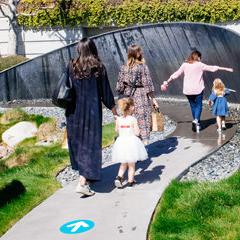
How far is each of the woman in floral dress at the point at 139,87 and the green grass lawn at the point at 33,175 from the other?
52.5 inches

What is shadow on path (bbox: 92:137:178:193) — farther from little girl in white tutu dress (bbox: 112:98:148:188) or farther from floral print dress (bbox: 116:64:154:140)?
floral print dress (bbox: 116:64:154:140)

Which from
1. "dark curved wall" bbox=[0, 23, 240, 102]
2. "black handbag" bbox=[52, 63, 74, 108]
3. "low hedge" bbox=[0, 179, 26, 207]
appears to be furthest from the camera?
"dark curved wall" bbox=[0, 23, 240, 102]

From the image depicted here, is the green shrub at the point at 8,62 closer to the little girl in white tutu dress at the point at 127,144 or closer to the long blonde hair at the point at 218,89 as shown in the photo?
the long blonde hair at the point at 218,89

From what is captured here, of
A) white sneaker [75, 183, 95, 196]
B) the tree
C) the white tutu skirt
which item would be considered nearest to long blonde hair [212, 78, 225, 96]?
the white tutu skirt

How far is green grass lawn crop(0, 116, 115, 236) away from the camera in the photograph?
6986 millimetres

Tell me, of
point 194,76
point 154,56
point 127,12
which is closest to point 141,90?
point 194,76

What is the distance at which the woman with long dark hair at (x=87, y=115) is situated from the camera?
7.16 m

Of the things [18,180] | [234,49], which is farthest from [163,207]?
[234,49]

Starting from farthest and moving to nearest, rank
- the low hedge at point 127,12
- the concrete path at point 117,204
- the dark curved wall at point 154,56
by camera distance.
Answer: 1. the low hedge at point 127,12
2. the dark curved wall at point 154,56
3. the concrete path at point 117,204

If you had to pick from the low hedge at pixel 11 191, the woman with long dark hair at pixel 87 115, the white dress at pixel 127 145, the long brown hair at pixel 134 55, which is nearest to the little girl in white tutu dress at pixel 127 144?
the white dress at pixel 127 145

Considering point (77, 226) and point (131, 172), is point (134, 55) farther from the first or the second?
point (77, 226)

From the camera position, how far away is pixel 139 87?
8.59 meters

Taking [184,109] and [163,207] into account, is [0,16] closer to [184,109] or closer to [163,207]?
[184,109]

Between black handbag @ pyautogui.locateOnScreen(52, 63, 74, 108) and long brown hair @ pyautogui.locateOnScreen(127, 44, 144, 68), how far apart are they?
1395 millimetres
